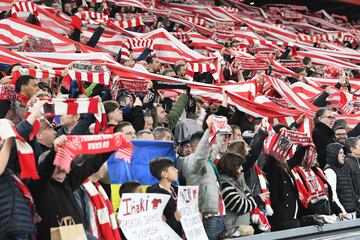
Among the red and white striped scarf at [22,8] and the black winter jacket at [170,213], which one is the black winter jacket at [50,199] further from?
the red and white striped scarf at [22,8]

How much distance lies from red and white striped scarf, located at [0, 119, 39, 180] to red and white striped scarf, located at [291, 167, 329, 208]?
154 inches

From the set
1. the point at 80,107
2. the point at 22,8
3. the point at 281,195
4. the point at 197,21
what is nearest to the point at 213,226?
the point at 281,195

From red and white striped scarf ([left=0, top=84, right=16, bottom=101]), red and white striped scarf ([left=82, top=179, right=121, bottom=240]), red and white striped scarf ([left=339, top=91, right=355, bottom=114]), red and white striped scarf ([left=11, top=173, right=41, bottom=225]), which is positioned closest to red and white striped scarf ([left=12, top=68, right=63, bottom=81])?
red and white striped scarf ([left=0, top=84, right=16, bottom=101])

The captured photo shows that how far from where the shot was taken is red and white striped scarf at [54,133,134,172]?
5016 mm

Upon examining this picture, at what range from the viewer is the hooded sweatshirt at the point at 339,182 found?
8438 millimetres

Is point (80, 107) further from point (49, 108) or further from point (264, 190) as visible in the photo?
point (264, 190)

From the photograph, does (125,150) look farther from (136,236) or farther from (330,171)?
(330,171)

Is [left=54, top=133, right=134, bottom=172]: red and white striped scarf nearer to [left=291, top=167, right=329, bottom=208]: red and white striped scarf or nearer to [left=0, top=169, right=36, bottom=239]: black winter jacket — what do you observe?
[left=0, top=169, right=36, bottom=239]: black winter jacket

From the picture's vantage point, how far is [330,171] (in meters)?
8.48

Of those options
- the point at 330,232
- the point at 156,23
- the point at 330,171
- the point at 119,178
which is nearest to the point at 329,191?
the point at 330,171

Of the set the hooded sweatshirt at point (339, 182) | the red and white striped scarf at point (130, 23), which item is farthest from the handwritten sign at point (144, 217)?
the red and white striped scarf at point (130, 23)

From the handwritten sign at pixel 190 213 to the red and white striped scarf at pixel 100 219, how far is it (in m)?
0.76

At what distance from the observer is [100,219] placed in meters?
5.62

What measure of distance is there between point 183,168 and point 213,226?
0.60m
